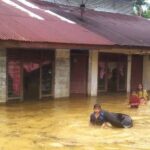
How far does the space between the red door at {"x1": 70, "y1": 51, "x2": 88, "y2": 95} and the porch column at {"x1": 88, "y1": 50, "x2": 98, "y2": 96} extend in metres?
0.26

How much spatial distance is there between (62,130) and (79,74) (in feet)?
36.0

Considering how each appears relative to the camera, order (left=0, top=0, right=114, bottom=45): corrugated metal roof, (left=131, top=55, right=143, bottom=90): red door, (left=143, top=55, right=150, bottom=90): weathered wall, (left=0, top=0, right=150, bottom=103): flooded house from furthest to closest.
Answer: (left=143, top=55, right=150, bottom=90): weathered wall → (left=131, top=55, right=143, bottom=90): red door → (left=0, top=0, right=150, bottom=103): flooded house → (left=0, top=0, right=114, bottom=45): corrugated metal roof

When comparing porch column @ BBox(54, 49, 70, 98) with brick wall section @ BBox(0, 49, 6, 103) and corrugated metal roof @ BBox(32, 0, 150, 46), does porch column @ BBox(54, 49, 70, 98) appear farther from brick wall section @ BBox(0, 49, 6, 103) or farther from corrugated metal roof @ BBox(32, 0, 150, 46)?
brick wall section @ BBox(0, 49, 6, 103)

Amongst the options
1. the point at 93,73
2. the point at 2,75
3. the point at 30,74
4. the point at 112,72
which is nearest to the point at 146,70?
the point at 112,72

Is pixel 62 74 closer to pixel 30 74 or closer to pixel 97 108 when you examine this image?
pixel 30 74

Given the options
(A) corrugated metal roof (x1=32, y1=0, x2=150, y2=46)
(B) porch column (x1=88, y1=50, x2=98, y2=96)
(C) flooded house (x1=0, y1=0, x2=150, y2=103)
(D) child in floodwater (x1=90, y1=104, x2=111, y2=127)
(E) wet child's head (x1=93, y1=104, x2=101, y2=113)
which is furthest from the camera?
(B) porch column (x1=88, y1=50, x2=98, y2=96)

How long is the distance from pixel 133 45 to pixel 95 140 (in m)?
11.5

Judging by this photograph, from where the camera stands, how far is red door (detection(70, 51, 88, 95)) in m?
23.8

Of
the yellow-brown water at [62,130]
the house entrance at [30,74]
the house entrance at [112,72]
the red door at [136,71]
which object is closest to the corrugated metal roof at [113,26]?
the house entrance at [112,72]

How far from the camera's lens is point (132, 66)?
27766 mm

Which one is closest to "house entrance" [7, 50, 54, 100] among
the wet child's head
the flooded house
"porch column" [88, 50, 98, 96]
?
the flooded house

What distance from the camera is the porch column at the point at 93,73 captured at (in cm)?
2361

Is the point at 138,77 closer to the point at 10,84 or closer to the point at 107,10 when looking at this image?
the point at 107,10

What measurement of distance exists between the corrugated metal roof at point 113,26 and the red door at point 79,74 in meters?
1.63
